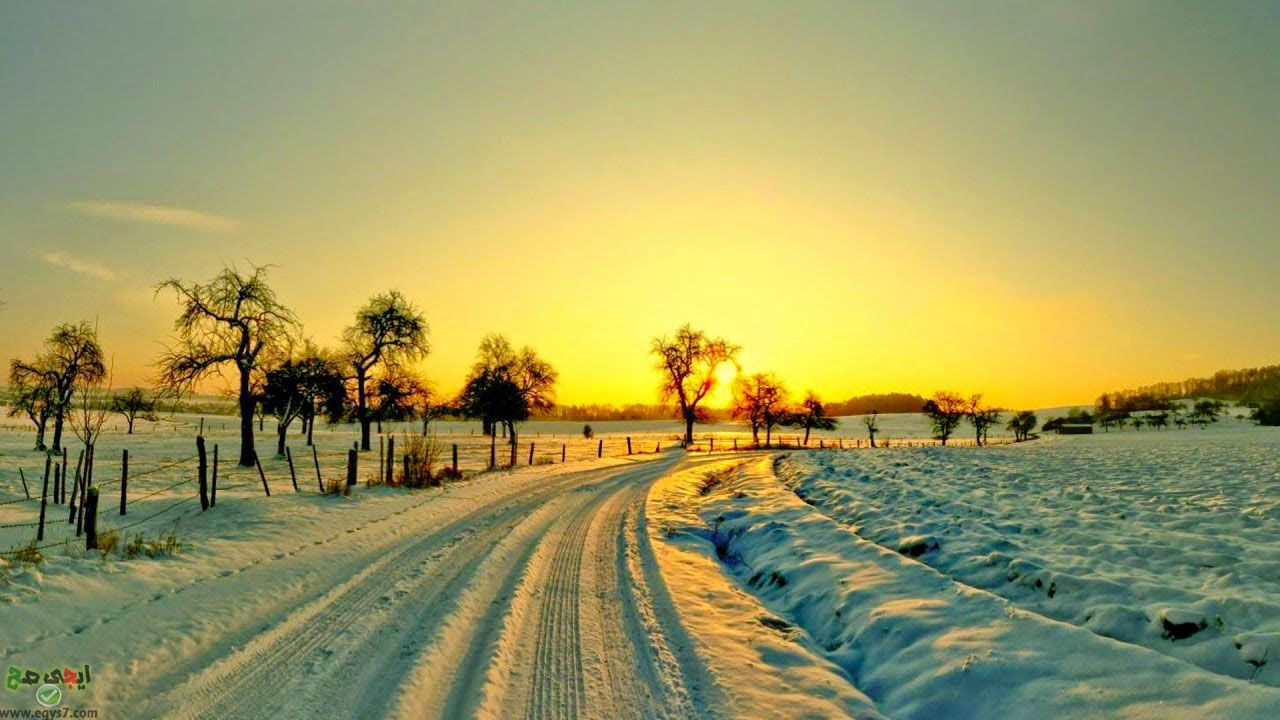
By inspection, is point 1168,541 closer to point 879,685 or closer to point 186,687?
point 879,685

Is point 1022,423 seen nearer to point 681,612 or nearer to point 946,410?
point 946,410

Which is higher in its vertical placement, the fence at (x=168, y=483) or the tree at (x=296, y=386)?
the tree at (x=296, y=386)

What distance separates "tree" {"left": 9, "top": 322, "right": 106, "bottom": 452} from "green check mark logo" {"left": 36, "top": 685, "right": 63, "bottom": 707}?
43.9 m

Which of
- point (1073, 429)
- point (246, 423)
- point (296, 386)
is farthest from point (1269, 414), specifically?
point (296, 386)

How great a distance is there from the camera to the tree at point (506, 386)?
60.5m

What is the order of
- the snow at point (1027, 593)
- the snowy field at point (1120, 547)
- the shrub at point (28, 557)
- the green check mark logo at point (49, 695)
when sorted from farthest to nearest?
the shrub at point (28, 557)
the snowy field at point (1120, 547)
the green check mark logo at point (49, 695)
the snow at point (1027, 593)

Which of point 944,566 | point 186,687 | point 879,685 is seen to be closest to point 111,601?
point 186,687

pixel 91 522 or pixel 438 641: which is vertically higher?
pixel 91 522

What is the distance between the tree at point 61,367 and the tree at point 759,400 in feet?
176

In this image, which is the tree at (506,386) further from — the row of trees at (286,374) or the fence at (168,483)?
the fence at (168,483)

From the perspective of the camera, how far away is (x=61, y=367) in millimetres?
36719

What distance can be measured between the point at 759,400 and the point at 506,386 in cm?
2851

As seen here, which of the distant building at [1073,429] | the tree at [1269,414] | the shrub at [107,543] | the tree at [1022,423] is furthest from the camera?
the distant building at [1073,429]
